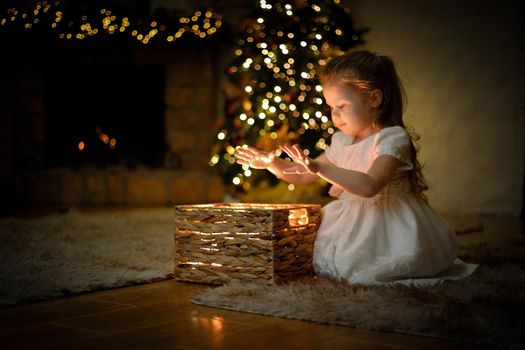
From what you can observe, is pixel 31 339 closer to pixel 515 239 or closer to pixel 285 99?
pixel 515 239

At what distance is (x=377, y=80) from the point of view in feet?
6.66

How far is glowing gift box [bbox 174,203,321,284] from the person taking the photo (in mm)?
1848

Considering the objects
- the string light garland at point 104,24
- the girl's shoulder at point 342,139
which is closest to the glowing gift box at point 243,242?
the girl's shoulder at point 342,139

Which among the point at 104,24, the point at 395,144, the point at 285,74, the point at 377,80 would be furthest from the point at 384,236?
the point at 104,24

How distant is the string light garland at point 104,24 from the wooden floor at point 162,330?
3.05m

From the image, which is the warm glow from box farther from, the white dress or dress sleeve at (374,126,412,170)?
dress sleeve at (374,126,412,170)

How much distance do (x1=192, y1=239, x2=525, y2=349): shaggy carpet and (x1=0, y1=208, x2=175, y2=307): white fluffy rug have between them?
16.7 inches

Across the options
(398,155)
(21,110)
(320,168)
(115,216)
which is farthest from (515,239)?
(21,110)

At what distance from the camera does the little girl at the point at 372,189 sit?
1873 millimetres

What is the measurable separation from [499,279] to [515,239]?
3.68 ft

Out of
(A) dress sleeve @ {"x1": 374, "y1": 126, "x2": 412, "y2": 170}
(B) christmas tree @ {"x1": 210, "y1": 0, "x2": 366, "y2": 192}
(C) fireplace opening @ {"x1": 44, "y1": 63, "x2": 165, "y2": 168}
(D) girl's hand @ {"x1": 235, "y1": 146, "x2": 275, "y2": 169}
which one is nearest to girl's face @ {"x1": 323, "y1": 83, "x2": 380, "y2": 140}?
(A) dress sleeve @ {"x1": 374, "y1": 126, "x2": 412, "y2": 170}

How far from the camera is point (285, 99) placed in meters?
4.09

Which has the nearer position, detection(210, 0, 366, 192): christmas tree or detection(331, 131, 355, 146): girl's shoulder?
detection(331, 131, 355, 146): girl's shoulder

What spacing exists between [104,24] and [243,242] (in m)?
Result: 3.15
